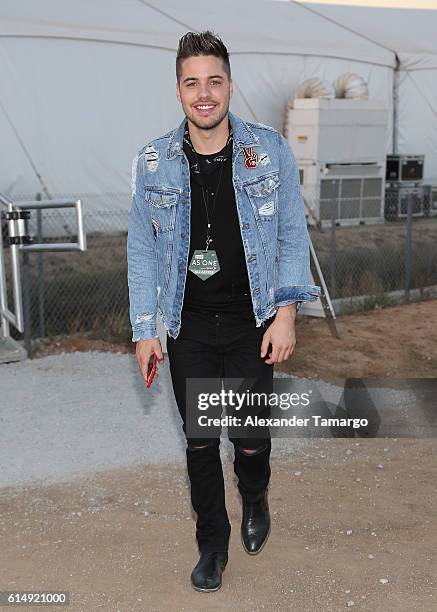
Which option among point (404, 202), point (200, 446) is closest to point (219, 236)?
point (200, 446)

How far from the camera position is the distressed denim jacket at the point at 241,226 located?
3.29 meters

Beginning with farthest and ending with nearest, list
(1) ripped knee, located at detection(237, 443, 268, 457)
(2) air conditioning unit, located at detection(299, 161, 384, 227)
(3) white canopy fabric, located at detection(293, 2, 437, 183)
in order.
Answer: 1. (3) white canopy fabric, located at detection(293, 2, 437, 183)
2. (2) air conditioning unit, located at detection(299, 161, 384, 227)
3. (1) ripped knee, located at detection(237, 443, 268, 457)

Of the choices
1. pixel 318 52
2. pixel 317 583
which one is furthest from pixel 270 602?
pixel 318 52

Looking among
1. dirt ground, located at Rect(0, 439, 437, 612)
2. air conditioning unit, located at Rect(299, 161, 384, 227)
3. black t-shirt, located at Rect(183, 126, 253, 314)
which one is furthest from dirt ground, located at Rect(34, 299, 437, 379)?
air conditioning unit, located at Rect(299, 161, 384, 227)

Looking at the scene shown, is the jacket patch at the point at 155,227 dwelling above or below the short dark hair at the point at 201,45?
below

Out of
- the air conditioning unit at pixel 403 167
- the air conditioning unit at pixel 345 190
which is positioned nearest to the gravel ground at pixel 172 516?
the air conditioning unit at pixel 345 190

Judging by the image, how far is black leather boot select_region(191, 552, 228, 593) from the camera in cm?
346

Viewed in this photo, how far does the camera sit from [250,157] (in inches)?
130

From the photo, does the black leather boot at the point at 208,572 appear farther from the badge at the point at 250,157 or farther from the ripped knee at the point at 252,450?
the badge at the point at 250,157

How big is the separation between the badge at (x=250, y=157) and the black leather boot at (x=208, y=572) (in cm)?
145

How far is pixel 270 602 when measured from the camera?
11.1 feet

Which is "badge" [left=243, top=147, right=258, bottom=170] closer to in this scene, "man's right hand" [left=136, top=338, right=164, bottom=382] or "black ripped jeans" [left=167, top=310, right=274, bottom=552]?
"black ripped jeans" [left=167, top=310, right=274, bottom=552]

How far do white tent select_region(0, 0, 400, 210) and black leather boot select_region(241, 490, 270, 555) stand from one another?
12228 mm

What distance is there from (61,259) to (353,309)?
4730 millimetres
